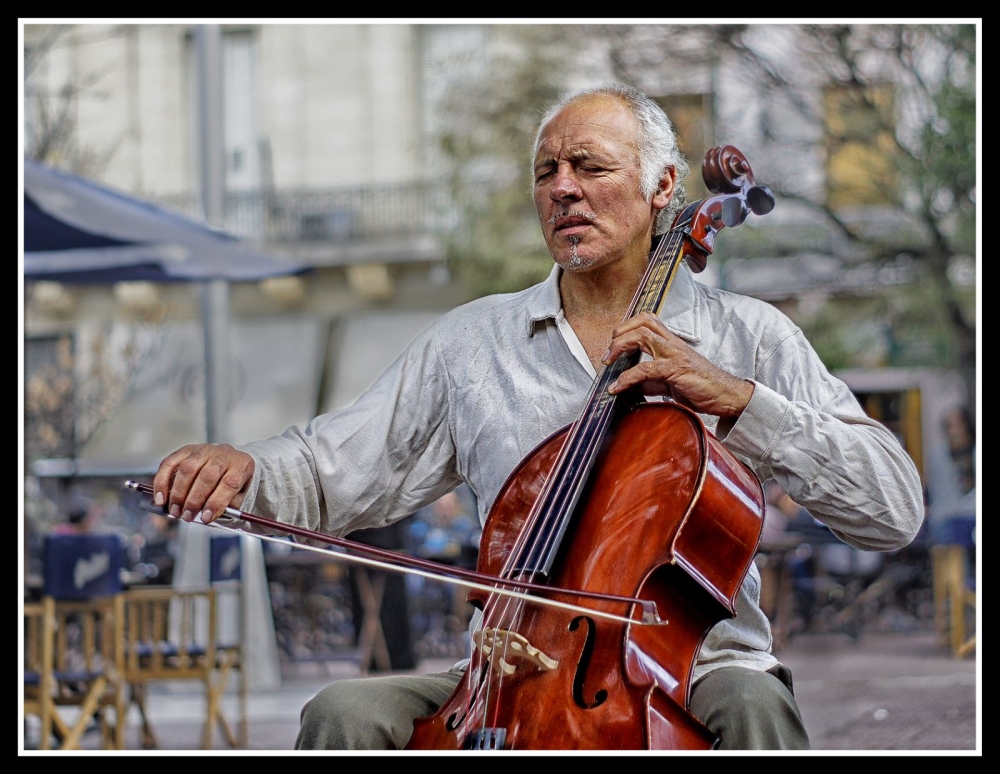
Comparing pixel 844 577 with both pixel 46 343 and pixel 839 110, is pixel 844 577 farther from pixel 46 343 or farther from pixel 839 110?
pixel 46 343

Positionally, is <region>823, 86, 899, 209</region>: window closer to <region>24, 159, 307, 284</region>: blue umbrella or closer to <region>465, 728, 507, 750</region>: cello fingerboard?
<region>24, 159, 307, 284</region>: blue umbrella

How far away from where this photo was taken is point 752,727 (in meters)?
2.02

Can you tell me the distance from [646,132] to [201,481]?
3.26 feet

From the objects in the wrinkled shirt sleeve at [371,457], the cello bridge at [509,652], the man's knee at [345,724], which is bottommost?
the man's knee at [345,724]

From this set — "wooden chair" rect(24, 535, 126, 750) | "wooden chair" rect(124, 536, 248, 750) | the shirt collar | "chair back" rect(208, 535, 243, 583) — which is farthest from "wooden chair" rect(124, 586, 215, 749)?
the shirt collar

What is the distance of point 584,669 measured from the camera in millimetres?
1944

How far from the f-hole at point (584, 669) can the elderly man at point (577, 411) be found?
0.80ft

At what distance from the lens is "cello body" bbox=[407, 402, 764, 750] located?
1919mm

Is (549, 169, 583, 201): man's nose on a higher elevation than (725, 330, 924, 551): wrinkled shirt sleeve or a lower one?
higher

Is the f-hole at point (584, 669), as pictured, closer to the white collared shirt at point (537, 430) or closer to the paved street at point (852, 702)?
the white collared shirt at point (537, 430)

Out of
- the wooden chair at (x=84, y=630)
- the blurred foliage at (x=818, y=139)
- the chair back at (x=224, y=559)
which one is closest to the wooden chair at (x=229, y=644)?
the chair back at (x=224, y=559)

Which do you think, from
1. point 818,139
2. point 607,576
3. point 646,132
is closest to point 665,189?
point 646,132

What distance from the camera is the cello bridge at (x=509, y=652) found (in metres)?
1.94

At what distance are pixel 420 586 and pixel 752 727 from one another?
7.74m
